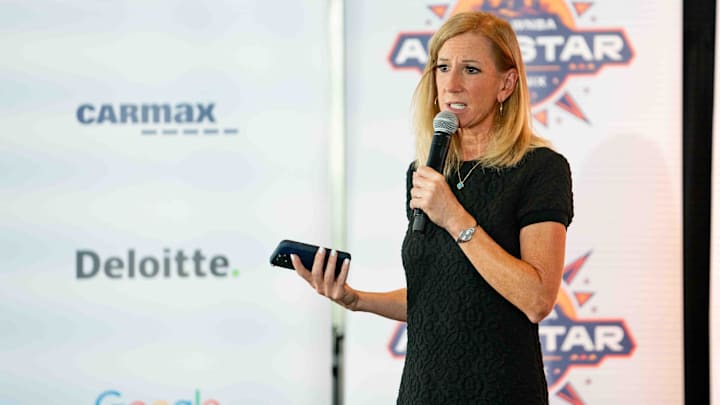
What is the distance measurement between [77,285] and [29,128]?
2.22ft

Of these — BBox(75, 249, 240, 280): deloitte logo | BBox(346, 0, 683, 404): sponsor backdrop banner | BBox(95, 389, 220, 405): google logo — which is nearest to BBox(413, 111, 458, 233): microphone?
BBox(346, 0, 683, 404): sponsor backdrop banner

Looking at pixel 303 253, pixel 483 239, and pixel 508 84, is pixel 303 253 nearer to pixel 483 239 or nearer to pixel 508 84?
pixel 483 239

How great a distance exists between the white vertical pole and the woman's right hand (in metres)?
1.40

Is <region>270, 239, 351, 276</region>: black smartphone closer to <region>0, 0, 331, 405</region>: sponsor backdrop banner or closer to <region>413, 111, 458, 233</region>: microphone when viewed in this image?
<region>413, 111, 458, 233</region>: microphone

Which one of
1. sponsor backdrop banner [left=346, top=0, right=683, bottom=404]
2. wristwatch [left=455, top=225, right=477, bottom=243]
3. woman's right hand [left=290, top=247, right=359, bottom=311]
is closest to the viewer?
wristwatch [left=455, top=225, right=477, bottom=243]

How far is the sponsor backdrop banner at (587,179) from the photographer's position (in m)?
3.27

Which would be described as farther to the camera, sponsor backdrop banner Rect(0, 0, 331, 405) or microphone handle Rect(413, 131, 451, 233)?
sponsor backdrop banner Rect(0, 0, 331, 405)

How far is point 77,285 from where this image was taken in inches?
132

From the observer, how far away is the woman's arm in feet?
6.11

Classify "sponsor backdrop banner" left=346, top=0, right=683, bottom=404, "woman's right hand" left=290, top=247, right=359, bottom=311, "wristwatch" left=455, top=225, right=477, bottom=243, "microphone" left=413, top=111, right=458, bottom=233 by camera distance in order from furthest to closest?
"sponsor backdrop banner" left=346, top=0, right=683, bottom=404, "woman's right hand" left=290, top=247, right=359, bottom=311, "microphone" left=413, top=111, right=458, bottom=233, "wristwatch" left=455, top=225, right=477, bottom=243

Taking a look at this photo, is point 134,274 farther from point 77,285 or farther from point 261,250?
point 261,250

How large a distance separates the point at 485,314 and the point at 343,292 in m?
0.39

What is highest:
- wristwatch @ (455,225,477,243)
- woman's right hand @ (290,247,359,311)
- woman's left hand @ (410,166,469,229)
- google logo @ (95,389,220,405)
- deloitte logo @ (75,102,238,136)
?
deloitte logo @ (75,102,238,136)

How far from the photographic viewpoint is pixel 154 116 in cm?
338
